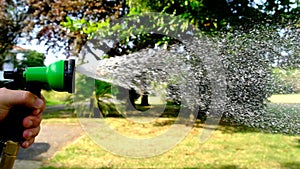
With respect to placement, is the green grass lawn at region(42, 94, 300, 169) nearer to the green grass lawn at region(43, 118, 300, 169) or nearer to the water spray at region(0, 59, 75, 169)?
the green grass lawn at region(43, 118, 300, 169)

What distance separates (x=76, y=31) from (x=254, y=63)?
415cm

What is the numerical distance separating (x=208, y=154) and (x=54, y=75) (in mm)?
3542

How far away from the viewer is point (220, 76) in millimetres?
3543

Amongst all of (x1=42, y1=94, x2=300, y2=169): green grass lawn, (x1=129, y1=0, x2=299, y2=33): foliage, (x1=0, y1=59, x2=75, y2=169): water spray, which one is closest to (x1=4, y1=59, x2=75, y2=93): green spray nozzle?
(x1=0, y1=59, x2=75, y2=169): water spray

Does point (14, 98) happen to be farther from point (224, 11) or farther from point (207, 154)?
point (224, 11)

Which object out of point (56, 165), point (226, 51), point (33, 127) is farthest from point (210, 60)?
point (33, 127)

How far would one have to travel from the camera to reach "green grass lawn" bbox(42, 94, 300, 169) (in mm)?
3816

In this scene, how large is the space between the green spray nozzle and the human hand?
68mm

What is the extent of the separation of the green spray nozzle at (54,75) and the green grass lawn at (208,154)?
1911 mm

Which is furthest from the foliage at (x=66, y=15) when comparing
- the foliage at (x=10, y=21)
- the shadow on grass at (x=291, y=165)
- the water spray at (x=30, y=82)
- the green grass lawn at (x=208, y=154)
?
the water spray at (x=30, y=82)

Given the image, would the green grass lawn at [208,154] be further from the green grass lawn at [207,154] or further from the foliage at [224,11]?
the foliage at [224,11]

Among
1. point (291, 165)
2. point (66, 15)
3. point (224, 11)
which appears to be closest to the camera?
point (291, 165)

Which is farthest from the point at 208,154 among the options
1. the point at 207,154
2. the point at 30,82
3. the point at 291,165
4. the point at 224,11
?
the point at 30,82

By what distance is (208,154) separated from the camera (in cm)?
432
